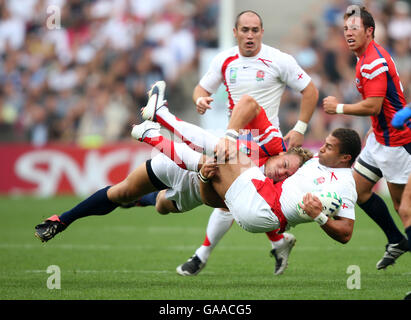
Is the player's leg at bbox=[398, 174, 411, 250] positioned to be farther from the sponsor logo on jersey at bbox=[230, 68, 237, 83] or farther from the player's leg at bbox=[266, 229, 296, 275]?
the sponsor logo on jersey at bbox=[230, 68, 237, 83]

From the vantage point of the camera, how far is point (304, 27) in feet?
60.8

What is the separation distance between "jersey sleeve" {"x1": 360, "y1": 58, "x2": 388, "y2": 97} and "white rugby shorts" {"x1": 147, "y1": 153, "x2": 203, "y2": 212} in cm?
197

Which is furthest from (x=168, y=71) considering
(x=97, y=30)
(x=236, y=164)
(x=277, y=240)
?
(x=236, y=164)

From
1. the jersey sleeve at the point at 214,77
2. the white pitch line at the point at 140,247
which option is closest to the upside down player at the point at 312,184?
the jersey sleeve at the point at 214,77

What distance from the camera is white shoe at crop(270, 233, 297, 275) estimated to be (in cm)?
835

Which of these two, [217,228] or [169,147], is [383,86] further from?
[217,228]

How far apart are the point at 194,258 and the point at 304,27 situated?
11.4m

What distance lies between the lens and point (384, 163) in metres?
8.04

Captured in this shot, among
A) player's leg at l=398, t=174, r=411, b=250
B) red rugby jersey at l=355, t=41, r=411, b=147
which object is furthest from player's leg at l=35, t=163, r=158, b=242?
player's leg at l=398, t=174, r=411, b=250

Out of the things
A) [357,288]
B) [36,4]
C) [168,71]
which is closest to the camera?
[357,288]

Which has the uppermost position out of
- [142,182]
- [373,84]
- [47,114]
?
[373,84]

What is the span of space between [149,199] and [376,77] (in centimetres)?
286
